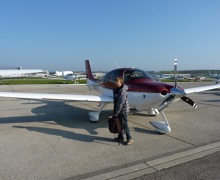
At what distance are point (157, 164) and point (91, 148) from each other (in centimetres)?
151

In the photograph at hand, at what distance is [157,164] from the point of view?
3902mm

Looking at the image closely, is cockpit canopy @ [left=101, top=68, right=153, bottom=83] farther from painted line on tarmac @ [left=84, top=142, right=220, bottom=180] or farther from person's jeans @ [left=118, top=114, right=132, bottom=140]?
painted line on tarmac @ [left=84, top=142, right=220, bottom=180]

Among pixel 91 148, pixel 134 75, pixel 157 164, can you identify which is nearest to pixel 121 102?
pixel 91 148

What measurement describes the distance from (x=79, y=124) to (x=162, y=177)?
12.8ft

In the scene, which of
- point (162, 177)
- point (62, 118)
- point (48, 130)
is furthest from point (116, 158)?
point (62, 118)

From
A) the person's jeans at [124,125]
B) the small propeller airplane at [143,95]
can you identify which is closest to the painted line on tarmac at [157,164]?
the person's jeans at [124,125]

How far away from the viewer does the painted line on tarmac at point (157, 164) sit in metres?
3.48

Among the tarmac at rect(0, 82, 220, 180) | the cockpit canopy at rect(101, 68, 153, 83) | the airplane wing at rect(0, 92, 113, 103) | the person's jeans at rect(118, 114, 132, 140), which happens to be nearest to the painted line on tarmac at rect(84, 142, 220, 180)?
the tarmac at rect(0, 82, 220, 180)

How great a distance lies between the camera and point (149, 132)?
19.5ft

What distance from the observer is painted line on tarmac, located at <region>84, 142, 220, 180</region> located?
3477 mm

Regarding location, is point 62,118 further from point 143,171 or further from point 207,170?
point 207,170

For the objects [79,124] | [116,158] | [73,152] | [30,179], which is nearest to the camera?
[30,179]

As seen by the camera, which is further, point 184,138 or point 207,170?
point 184,138

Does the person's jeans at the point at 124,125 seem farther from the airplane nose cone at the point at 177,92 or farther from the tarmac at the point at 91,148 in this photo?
the airplane nose cone at the point at 177,92
